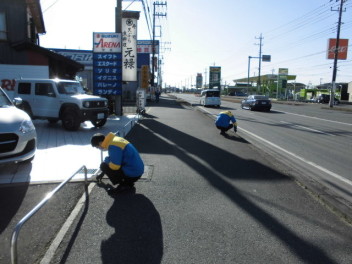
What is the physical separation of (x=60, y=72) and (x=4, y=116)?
1676 centimetres

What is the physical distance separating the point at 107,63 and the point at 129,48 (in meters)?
1.80

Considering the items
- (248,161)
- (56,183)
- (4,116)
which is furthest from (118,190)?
(248,161)

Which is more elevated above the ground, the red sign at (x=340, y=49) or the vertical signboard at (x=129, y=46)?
the red sign at (x=340, y=49)

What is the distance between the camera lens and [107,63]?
53.6ft

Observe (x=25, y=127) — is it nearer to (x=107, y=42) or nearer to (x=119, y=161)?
(x=119, y=161)

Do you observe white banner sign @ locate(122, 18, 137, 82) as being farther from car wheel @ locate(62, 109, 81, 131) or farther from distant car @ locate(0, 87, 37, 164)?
distant car @ locate(0, 87, 37, 164)

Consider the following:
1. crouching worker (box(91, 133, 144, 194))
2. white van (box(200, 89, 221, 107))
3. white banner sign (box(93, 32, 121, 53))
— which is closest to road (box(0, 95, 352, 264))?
crouching worker (box(91, 133, 144, 194))

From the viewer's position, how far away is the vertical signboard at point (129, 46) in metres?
17.0

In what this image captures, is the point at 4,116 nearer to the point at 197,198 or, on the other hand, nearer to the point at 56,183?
the point at 56,183

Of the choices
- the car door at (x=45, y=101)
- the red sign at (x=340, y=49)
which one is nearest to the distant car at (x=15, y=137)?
the car door at (x=45, y=101)

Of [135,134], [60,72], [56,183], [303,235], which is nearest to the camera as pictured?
[303,235]

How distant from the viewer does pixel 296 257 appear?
3.10 metres

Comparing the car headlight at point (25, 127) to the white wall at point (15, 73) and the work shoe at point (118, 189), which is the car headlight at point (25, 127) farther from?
the white wall at point (15, 73)

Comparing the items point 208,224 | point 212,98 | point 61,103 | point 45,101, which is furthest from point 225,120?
point 212,98
